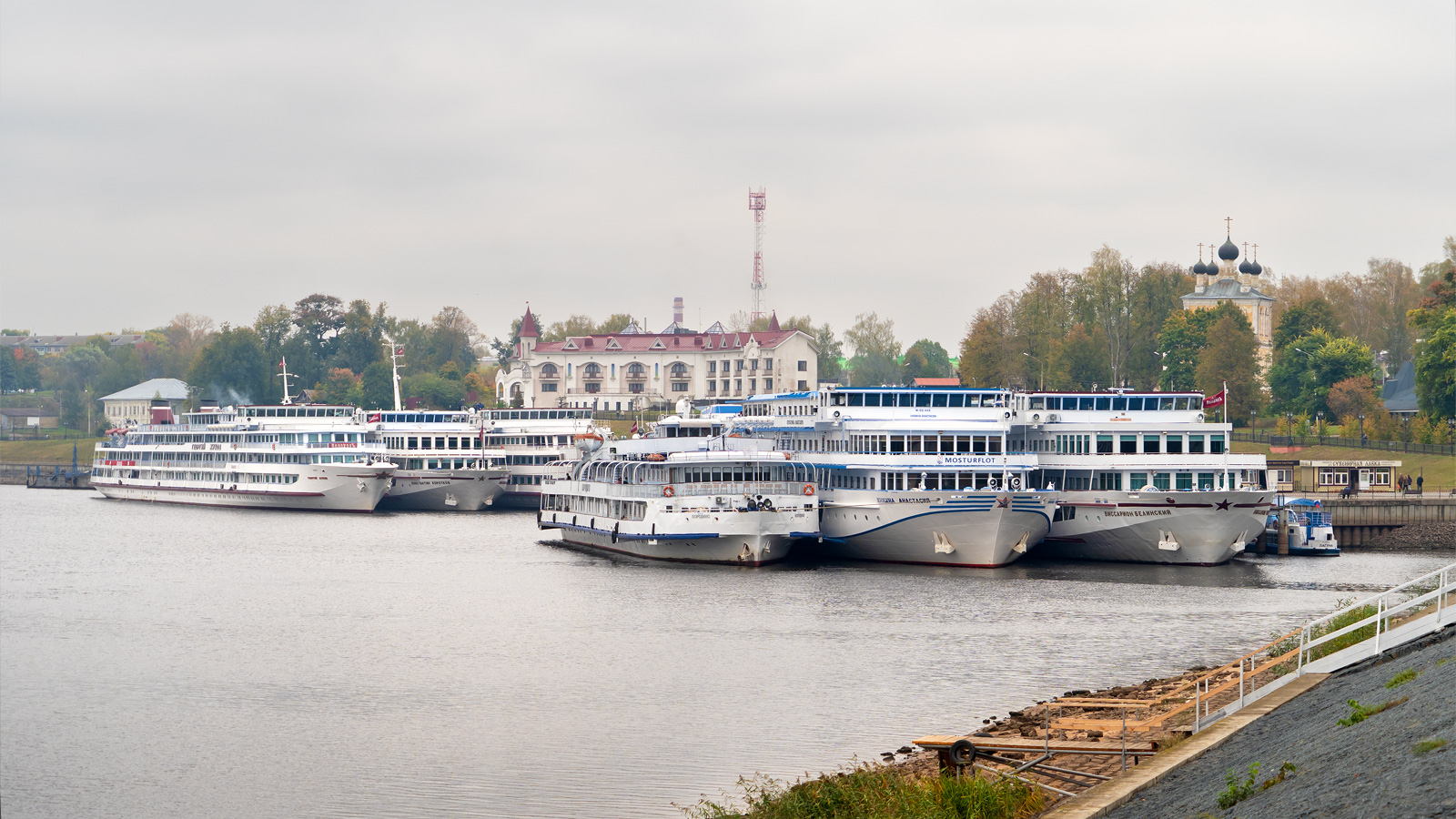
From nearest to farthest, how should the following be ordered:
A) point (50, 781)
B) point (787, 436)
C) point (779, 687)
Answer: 1. point (50, 781)
2. point (779, 687)
3. point (787, 436)

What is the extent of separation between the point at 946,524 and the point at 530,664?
83.3ft

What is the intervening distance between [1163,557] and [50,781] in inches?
1917

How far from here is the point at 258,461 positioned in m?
115

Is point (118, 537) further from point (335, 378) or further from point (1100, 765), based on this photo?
point (335, 378)

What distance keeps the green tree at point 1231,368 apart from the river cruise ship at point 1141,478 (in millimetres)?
58753

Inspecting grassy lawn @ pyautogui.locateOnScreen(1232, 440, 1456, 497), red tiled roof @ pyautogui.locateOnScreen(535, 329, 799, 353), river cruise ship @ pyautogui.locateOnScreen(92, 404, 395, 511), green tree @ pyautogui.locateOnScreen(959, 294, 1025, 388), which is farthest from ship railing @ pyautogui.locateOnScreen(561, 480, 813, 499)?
red tiled roof @ pyautogui.locateOnScreen(535, 329, 799, 353)

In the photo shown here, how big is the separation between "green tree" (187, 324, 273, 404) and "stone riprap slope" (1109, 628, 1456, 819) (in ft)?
578

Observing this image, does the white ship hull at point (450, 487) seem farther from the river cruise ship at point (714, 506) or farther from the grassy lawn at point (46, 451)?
the grassy lawn at point (46, 451)

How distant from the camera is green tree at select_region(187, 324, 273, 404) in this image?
18938cm

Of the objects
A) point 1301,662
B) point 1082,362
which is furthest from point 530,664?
point 1082,362

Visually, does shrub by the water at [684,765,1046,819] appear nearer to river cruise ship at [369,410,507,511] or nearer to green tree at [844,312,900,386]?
river cruise ship at [369,410,507,511]

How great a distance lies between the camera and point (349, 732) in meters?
35.8

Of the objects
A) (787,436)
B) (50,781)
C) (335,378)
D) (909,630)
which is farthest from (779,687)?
(335,378)

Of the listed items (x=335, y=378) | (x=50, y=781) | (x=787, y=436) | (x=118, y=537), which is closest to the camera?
(x=50, y=781)
